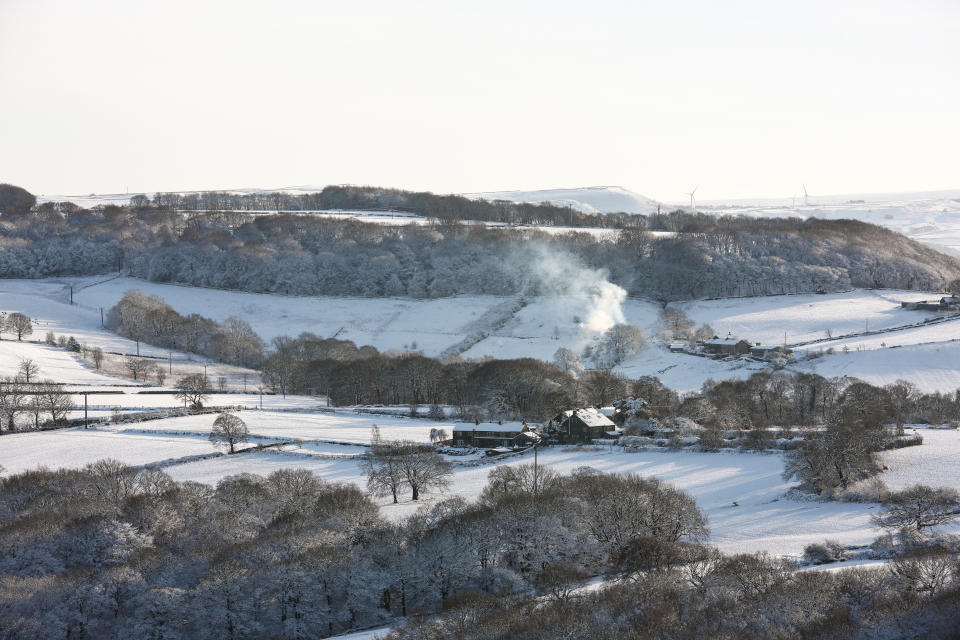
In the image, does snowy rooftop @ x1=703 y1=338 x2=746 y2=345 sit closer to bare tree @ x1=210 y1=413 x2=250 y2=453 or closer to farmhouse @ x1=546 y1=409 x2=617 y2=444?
farmhouse @ x1=546 y1=409 x2=617 y2=444

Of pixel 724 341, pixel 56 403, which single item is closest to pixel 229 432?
pixel 56 403

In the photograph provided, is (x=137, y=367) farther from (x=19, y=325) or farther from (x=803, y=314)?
(x=803, y=314)

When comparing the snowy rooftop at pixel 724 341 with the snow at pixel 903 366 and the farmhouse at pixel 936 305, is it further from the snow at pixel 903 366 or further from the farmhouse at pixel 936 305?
the farmhouse at pixel 936 305

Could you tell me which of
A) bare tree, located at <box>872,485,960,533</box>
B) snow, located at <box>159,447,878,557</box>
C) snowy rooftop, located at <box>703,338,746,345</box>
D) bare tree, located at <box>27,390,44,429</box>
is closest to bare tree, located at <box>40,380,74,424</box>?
bare tree, located at <box>27,390,44,429</box>

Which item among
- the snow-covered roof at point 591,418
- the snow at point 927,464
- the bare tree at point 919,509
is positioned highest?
the bare tree at point 919,509

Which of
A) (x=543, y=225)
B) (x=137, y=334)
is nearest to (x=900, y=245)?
(x=543, y=225)

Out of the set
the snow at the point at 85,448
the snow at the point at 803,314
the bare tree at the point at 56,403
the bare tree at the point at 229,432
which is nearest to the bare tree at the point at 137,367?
the bare tree at the point at 56,403

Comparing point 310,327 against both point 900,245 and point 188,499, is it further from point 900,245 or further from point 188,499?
point 900,245
